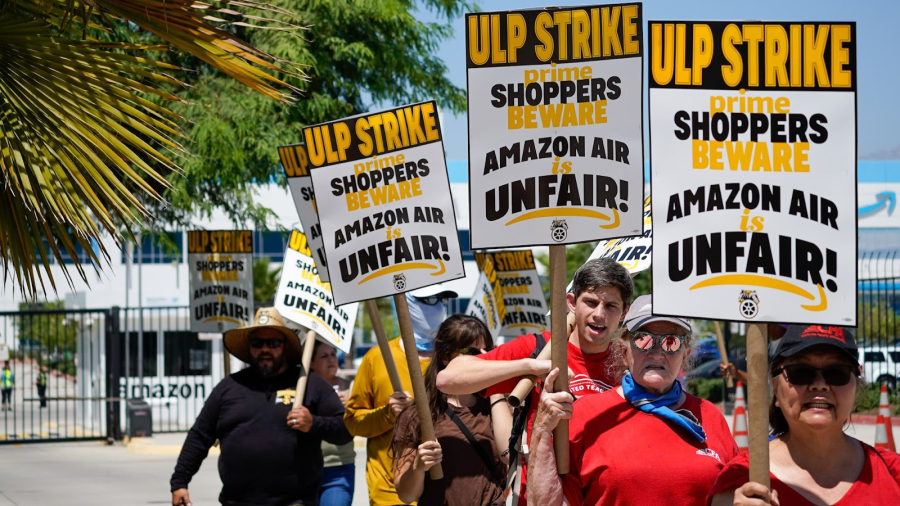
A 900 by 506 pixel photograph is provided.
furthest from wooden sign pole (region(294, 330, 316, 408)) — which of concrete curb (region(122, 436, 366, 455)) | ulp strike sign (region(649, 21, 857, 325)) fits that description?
concrete curb (region(122, 436, 366, 455))

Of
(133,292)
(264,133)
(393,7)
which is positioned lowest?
(133,292)

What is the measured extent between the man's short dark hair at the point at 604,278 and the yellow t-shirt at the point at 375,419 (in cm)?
219

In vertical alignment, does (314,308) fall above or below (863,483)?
above

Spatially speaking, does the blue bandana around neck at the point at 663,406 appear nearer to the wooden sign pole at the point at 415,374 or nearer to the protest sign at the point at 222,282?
the wooden sign pole at the point at 415,374

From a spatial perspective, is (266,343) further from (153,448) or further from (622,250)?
(153,448)

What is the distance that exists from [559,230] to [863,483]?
1.40m

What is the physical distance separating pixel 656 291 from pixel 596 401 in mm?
739

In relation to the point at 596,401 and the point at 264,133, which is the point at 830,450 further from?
the point at 264,133

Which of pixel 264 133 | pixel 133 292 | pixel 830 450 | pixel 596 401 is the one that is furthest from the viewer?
pixel 133 292

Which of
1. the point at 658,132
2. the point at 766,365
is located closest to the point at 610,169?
the point at 658,132

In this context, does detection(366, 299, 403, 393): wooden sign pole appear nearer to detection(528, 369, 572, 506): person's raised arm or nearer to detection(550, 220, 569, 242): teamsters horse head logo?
detection(550, 220, 569, 242): teamsters horse head logo

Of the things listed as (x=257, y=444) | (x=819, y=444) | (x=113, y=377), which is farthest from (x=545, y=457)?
(x=113, y=377)

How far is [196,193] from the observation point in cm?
1442

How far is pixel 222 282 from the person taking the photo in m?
10.3
